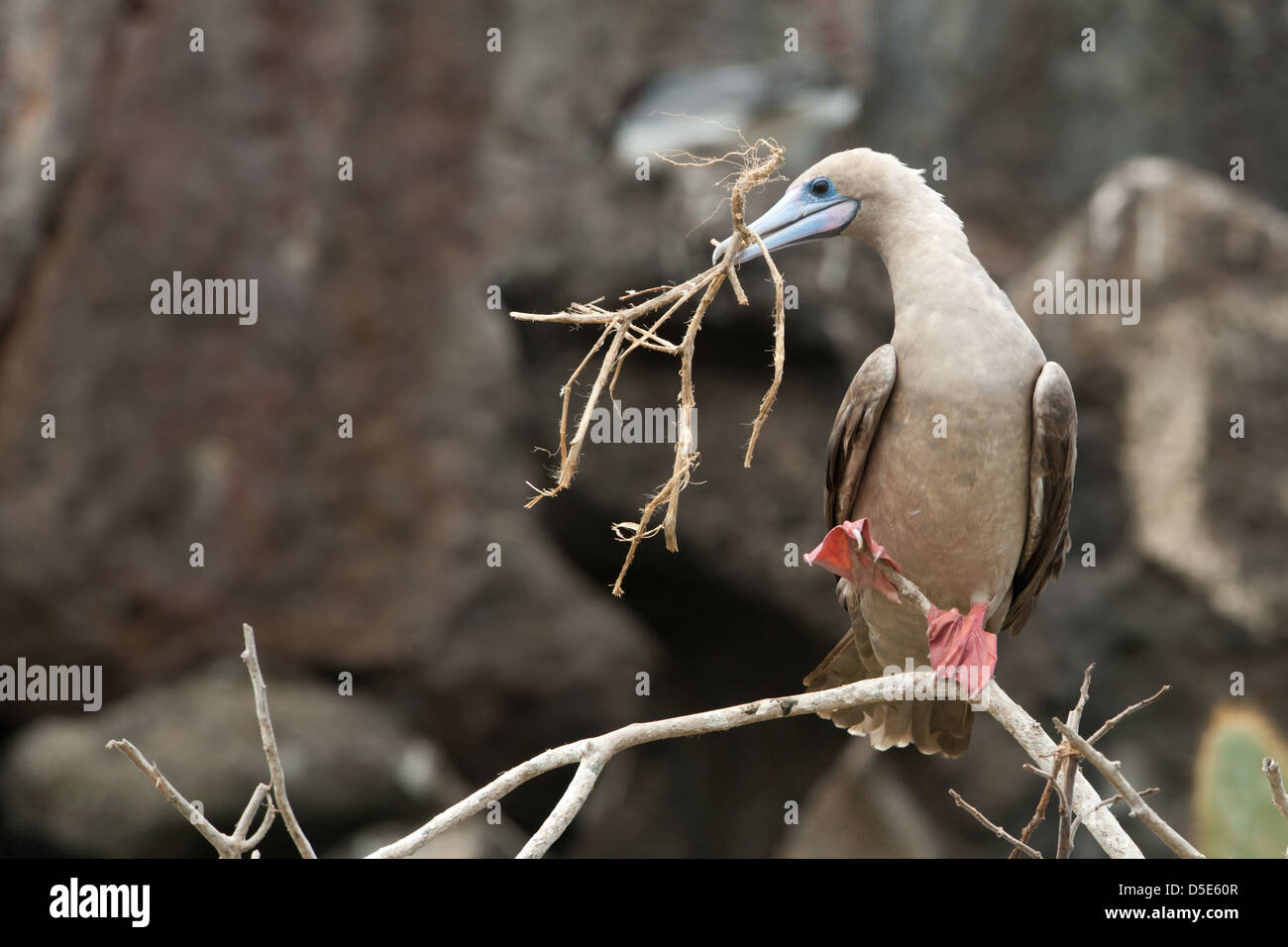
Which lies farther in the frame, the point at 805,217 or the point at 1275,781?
the point at 805,217

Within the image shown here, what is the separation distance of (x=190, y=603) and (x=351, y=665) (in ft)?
3.74

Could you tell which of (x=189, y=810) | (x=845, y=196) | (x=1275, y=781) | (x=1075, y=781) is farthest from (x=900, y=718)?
(x=189, y=810)

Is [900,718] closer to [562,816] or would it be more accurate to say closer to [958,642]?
[958,642]

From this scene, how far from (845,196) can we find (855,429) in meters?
0.70

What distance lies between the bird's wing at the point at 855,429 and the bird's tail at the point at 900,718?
18.2 inches

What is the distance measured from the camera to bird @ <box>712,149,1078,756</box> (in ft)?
13.0

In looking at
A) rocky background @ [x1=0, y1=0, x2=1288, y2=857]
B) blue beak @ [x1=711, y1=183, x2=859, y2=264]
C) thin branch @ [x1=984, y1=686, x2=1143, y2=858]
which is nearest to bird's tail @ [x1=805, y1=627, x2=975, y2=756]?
thin branch @ [x1=984, y1=686, x2=1143, y2=858]

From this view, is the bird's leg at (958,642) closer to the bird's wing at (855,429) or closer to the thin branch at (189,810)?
the bird's wing at (855,429)

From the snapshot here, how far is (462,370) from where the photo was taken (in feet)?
31.8

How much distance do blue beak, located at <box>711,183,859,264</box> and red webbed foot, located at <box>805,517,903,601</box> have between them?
35.4 inches

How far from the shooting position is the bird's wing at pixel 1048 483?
3.99m

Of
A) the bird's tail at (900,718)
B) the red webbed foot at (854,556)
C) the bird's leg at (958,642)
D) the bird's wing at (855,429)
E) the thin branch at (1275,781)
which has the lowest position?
the bird's tail at (900,718)

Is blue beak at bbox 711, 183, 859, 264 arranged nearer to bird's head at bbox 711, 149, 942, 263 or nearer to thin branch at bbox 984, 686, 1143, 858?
bird's head at bbox 711, 149, 942, 263

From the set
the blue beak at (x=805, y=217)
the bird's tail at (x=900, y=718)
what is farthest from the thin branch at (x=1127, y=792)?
the blue beak at (x=805, y=217)
